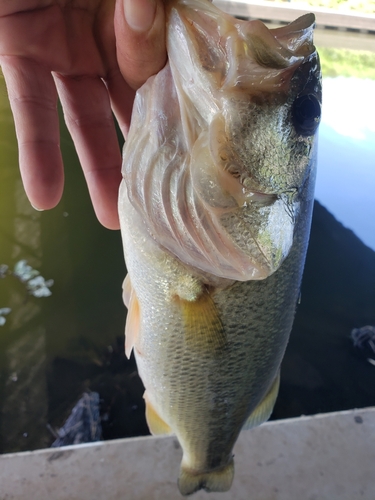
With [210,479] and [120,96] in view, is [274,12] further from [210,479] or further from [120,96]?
[210,479]

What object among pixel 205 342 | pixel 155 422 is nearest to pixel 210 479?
pixel 155 422

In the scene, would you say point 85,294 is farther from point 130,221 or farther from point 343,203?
point 343,203

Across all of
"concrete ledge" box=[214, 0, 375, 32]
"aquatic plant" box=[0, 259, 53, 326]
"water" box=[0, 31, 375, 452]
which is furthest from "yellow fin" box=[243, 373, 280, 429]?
"concrete ledge" box=[214, 0, 375, 32]

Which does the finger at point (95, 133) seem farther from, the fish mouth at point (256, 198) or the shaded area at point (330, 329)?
the shaded area at point (330, 329)

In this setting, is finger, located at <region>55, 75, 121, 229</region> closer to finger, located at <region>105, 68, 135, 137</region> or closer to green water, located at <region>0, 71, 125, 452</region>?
finger, located at <region>105, 68, 135, 137</region>

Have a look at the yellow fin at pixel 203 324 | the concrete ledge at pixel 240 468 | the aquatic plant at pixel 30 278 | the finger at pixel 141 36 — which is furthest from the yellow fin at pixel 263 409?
the aquatic plant at pixel 30 278

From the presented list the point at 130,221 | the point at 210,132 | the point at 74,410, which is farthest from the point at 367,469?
the point at 210,132

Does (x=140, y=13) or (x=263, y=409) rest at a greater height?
(x=140, y=13)
